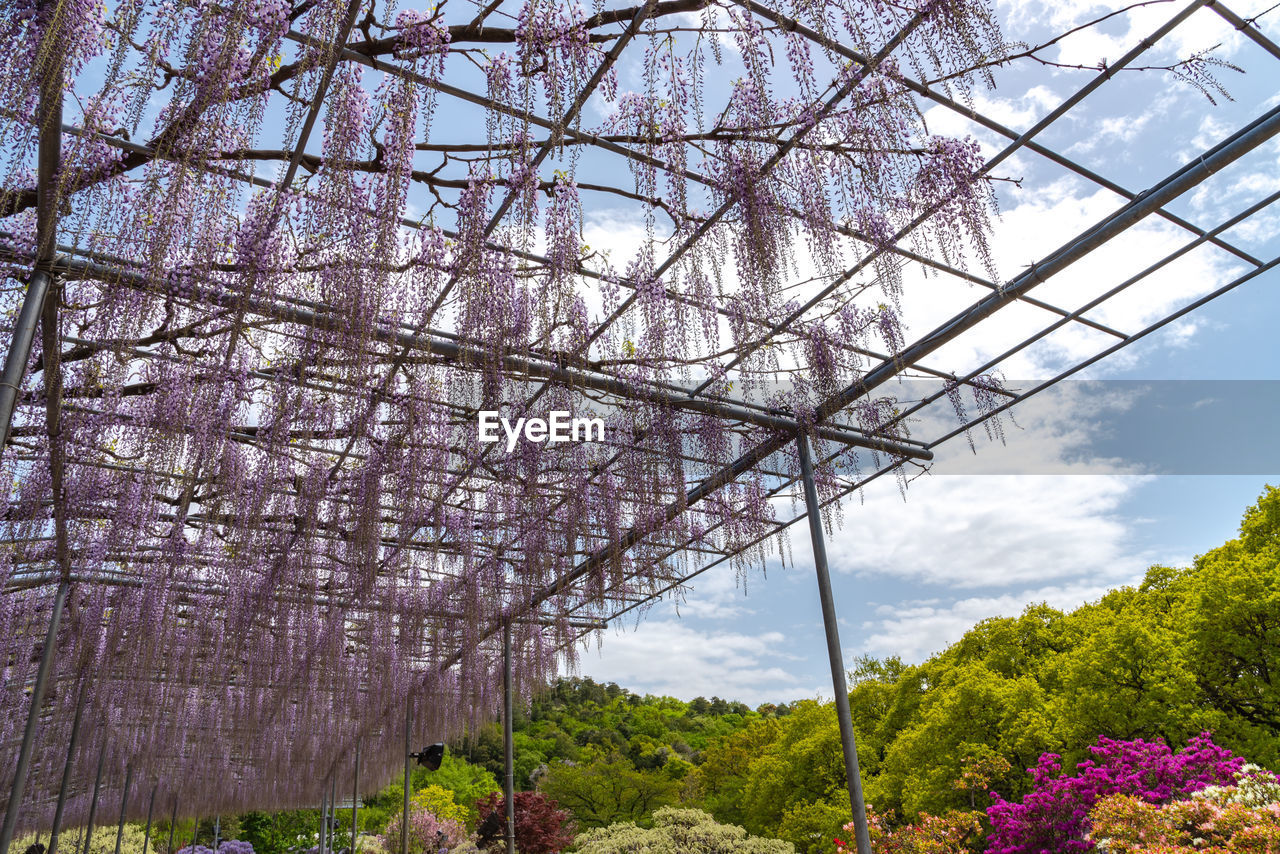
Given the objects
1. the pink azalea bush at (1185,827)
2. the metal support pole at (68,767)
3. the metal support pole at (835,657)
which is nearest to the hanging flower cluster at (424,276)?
the metal support pole at (835,657)

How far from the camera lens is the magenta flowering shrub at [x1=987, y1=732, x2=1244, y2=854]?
7.00m

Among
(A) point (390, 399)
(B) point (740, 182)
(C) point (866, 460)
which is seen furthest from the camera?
(C) point (866, 460)

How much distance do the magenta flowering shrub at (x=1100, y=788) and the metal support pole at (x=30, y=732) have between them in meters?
9.39

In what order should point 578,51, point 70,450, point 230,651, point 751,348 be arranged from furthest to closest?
point 230,651
point 70,450
point 751,348
point 578,51

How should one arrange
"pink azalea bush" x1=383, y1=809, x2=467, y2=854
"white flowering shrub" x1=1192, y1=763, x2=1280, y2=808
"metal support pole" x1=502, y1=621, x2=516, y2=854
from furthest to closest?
"pink azalea bush" x1=383, y1=809, x2=467, y2=854 → "metal support pole" x1=502, y1=621, x2=516, y2=854 → "white flowering shrub" x1=1192, y1=763, x2=1280, y2=808

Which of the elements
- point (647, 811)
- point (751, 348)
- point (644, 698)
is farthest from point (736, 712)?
point (751, 348)

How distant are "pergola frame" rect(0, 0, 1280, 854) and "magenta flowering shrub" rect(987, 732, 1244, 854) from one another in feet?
11.5

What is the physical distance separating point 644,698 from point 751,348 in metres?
29.7

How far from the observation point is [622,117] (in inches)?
169

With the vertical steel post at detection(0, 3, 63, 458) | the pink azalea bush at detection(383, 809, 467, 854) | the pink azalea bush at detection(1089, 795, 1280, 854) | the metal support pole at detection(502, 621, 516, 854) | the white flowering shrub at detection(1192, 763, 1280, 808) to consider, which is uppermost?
the vertical steel post at detection(0, 3, 63, 458)

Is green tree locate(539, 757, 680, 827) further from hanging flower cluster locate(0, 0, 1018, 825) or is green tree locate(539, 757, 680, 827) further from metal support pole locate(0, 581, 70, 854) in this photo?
metal support pole locate(0, 581, 70, 854)

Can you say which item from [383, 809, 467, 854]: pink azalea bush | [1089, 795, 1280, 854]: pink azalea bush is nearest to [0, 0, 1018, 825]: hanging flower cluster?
[1089, 795, 1280, 854]: pink azalea bush

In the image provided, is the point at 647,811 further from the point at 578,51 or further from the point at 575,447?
the point at 578,51

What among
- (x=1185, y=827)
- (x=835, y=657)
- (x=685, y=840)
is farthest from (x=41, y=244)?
(x=685, y=840)
